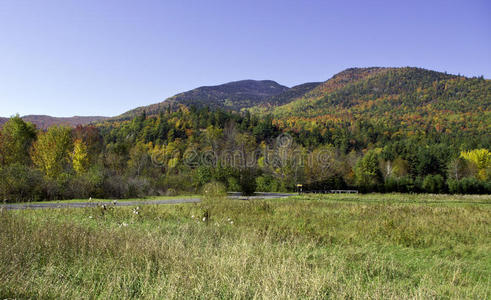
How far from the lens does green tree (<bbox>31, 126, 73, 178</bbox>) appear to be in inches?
1599

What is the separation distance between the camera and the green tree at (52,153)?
4062 centimetres

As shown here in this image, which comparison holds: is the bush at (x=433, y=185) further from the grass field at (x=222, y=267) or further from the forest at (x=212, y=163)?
the grass field at (x=222, y=267)

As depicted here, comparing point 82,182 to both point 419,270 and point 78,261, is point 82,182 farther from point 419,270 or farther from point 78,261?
point 419,270

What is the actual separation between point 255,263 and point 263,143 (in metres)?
78.5

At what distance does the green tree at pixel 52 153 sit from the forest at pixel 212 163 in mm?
148

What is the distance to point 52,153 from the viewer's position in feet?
137

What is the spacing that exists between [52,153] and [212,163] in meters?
22.8

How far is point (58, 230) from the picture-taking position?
7.62 m

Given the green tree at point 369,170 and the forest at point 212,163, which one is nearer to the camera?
the forest at point 212,163

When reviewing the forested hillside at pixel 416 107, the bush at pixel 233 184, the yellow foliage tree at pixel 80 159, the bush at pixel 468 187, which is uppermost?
the forested hillside at pixel 416 107

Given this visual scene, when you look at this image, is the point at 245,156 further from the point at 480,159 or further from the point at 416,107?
the point at 416,107

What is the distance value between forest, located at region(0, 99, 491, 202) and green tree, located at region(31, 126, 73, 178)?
148mm

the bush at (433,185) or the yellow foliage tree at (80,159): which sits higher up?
the yellow foliage tree at (80,159)

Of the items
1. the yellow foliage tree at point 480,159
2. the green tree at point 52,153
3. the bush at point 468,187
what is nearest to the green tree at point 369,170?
the bush at point 468,187
